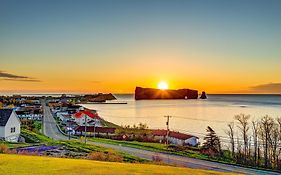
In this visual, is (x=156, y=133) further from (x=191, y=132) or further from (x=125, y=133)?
(x=191, y=132)

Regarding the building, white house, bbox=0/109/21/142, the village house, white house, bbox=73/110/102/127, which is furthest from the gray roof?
white house, bbox=73/110/102/127

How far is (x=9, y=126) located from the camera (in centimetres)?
3591

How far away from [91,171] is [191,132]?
1776 inches

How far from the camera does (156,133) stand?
47.4 meters

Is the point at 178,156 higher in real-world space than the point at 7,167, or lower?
lower

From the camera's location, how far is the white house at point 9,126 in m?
35.2

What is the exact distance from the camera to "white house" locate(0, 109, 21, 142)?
3516cm

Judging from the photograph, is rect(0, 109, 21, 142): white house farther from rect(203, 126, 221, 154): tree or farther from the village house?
rect(203, 126, 221, 154): tree

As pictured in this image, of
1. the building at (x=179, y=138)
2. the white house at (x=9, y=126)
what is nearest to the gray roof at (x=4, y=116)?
the white house at (x=9, y=126)

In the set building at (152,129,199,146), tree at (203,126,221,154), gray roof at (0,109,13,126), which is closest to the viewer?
gray roof at (0,109,13,126)

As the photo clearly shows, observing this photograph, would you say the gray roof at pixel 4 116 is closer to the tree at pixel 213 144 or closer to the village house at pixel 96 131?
the village house at pixel 96 131

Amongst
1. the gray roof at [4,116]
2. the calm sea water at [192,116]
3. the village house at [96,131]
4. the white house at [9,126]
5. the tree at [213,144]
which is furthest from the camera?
the calm sea water at [192,116]

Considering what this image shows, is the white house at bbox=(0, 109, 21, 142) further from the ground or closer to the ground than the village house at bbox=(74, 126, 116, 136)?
further from the ground

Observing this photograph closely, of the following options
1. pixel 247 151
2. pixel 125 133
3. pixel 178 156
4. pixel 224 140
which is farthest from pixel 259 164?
pixel 125 133
